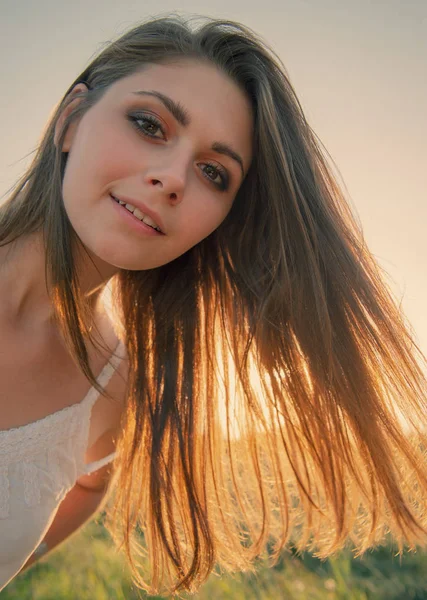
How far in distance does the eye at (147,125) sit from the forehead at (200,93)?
2.6 inches

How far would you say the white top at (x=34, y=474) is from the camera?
8.27 ft

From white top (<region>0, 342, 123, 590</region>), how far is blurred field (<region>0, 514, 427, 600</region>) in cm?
164

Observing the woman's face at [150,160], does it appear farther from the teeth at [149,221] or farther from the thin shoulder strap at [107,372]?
the thin shoulder strap at [107,372]

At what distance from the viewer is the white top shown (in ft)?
8.27

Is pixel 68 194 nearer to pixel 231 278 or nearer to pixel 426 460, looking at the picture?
pixel 231 278

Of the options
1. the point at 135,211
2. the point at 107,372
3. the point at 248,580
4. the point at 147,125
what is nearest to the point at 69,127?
the point at 147,125

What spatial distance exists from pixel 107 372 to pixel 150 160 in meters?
1.09

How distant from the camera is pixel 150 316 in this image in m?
3.23

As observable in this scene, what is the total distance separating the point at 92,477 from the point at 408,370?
148 cm

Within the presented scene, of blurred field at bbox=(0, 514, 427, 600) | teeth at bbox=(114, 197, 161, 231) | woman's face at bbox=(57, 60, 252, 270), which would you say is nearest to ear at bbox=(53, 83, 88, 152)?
woman's face at bbox=(57, 60, 252, 270)

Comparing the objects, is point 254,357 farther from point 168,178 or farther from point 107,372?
point 168,178

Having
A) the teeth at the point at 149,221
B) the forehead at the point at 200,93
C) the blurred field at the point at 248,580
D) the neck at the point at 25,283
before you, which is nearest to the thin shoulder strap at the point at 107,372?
the neck at the point at 25,283

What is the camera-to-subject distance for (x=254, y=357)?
2.93 metres

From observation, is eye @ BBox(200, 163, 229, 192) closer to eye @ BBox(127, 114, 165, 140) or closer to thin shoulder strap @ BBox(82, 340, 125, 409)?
eye @ BBox(127, 114, 165, 140)
